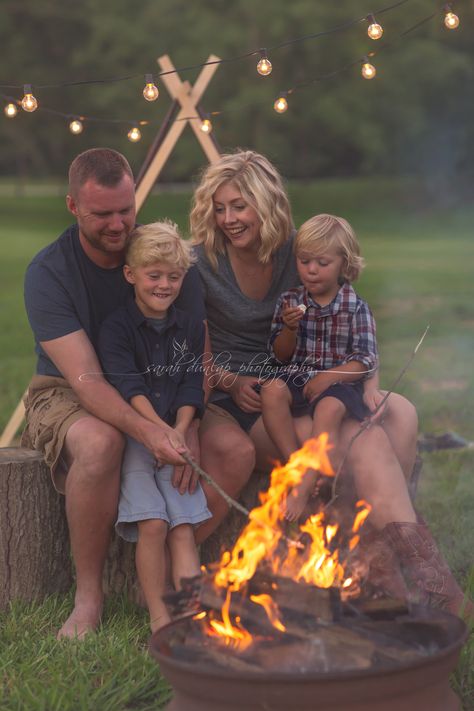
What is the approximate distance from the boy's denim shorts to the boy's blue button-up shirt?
151 mm

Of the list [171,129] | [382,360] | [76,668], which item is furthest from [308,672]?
[382,360]

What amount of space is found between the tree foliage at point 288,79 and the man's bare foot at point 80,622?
1399cm

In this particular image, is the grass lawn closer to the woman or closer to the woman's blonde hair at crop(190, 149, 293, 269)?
the woman

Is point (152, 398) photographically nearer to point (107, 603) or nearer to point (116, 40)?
point (107, 603)

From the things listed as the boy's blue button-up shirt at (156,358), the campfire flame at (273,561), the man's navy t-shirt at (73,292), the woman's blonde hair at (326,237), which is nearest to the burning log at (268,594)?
the campfire flame at (273,561)

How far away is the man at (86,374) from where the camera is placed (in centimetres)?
319

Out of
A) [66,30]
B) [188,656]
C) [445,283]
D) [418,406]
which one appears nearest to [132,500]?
[188,656]

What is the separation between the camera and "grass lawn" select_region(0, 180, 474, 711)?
9.38 feet

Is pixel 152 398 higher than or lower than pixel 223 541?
higher

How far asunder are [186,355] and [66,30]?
17.9 m

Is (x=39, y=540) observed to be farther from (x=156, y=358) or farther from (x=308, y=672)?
(x=308, y=672)

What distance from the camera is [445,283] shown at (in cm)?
1288

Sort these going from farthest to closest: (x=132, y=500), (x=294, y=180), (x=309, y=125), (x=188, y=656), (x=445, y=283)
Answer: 1. (x=294, y=180)
2. (x=309, y=125)
3. (x=445, y=283)
4. (x=132, y=500)
5. (x=188, y=656)

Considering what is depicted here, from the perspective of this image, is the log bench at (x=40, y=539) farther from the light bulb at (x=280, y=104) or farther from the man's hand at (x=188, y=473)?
Answer: the light bulb at (x=280, y=104)
